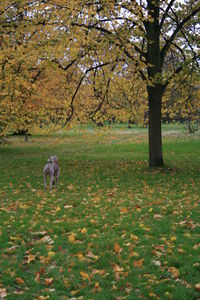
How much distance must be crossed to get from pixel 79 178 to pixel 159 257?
8.92m

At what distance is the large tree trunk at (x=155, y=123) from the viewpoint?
16.0m

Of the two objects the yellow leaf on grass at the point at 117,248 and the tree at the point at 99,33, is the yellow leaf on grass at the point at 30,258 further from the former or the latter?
the tree at the point at 99,33

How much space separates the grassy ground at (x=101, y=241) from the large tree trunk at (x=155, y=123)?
12.2 ft

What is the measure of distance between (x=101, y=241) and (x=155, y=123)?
33.8 ft

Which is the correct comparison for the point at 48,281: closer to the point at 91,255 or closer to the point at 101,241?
the point at 91,255

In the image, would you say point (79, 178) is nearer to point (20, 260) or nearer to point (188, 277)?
point (20, 260)

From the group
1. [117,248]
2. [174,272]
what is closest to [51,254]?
[117,248]

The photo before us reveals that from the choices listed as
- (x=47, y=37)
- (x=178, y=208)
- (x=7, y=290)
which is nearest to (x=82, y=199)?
(x=178, y=208)

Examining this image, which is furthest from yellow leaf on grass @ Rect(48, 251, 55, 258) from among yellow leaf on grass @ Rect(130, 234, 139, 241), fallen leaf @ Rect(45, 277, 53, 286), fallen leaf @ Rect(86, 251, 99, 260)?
yellow leaf on grass @ Rect(130, 234, 139, 241)

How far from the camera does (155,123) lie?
16.2 metres

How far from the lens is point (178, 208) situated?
8.83 meters

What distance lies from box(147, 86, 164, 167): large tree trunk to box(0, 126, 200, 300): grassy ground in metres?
3.72

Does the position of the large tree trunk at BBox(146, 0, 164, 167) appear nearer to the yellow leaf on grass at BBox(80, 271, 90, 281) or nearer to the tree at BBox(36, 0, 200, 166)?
the tree at BBox(36, 0, 200, 166)

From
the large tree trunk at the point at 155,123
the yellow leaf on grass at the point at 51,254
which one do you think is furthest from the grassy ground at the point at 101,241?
the large tree trunk at the point at 155,123
